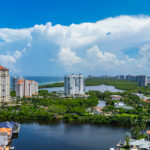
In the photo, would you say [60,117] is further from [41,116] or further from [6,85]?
[6,85]

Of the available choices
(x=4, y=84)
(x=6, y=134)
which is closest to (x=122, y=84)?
(x=4, y=84)

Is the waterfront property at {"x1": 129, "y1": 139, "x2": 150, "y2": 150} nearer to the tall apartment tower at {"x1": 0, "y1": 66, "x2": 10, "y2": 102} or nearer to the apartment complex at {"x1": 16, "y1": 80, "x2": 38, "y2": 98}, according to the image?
the tall apartment tower at {"x1": 0, "y1": 66, "x2": 10, "y2": 102}

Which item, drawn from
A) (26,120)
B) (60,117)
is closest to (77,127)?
(60,117)

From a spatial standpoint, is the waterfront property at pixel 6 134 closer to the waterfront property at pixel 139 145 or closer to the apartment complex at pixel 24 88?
the waterfront property at pixel 139 145

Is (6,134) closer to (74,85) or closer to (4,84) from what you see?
(4,84)

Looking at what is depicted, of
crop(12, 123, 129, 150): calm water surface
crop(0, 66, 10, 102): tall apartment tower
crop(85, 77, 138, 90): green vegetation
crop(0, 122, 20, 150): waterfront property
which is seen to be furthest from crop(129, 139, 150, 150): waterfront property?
crop(85, 77, 138, 90): green vegetation

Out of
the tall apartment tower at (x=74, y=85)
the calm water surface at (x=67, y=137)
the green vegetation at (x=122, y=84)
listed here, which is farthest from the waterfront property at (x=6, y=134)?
the green vegetation at (x=122, y=84)
